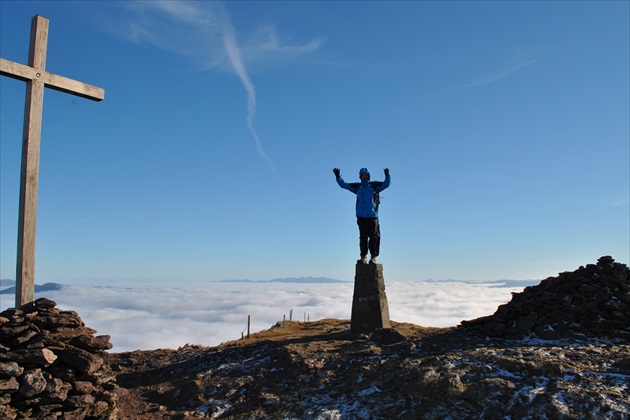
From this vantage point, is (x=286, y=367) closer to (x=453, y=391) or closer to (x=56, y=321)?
(x=453, y=391)

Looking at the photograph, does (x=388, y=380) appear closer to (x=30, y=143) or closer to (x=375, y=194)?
(x=375, y=194)

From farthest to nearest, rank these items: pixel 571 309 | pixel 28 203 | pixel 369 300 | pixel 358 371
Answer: pixel 369 300
pixel 571 309
pixel 358 371
pixel 28 203

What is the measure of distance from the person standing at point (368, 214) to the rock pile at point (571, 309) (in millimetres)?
3137

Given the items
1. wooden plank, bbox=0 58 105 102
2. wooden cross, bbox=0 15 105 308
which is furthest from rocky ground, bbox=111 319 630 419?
wooden plank, bbox=0 58 105 102

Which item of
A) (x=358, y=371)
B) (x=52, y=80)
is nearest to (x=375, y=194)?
(x=358, y=371)

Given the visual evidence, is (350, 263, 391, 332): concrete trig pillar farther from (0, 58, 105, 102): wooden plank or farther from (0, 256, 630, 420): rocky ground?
(0, 58, 105, 102): wooden plank

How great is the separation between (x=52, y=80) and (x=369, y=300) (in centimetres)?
846

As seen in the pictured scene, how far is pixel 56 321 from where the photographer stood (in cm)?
802

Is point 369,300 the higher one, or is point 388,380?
point 369,300

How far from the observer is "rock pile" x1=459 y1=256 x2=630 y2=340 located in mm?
11312

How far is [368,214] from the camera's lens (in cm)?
1327

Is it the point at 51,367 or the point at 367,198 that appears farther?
the point at 367,198

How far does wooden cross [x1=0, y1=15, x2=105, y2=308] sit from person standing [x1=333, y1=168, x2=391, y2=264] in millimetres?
7602

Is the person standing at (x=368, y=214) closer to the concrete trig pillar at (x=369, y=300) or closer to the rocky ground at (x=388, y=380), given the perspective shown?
the concrete trig pillar at (x=369, y=300)
